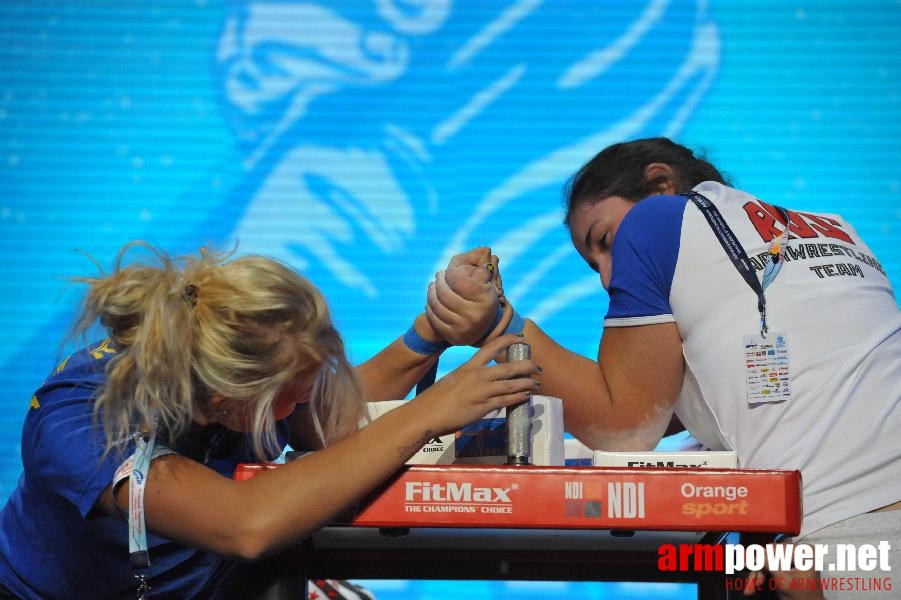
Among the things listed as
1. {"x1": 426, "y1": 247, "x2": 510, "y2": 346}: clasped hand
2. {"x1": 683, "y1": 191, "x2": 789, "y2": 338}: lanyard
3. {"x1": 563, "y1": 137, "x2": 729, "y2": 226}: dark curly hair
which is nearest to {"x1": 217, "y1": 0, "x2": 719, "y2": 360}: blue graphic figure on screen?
A: {"x1": 563, "y1": 137, "x2": 729, "y2": 226}: dark curly hair

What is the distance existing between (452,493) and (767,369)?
436 millimetres

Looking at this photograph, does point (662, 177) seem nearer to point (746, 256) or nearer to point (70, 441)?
point (746, 256)

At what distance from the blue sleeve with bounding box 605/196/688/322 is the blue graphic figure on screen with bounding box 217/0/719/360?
1811 mm

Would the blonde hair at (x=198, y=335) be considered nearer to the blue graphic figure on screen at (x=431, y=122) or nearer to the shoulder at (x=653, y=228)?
the shoulder at (x=653, y=228)

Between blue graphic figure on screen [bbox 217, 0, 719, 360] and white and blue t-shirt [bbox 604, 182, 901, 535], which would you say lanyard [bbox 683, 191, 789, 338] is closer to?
white and blue t-shirt [bbox 604, 182, 901, 535]

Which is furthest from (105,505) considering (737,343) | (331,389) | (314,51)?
(314,51)

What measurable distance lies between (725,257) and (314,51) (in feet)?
7.61

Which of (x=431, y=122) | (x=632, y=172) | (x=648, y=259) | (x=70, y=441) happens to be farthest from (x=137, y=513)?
(x=431, y=122)

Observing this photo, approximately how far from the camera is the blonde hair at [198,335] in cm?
121

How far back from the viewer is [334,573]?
1466 mm

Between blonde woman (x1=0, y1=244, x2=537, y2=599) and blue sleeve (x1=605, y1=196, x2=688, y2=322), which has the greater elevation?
blue sleeve (x1=605, y1=196, x2=688, y2=322)

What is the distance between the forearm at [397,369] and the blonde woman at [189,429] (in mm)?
349

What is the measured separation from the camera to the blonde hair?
1212mm

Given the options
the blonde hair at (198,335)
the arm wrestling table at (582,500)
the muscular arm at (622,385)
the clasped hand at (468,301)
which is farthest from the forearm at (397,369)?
the arm wrestling table at (582,500)
